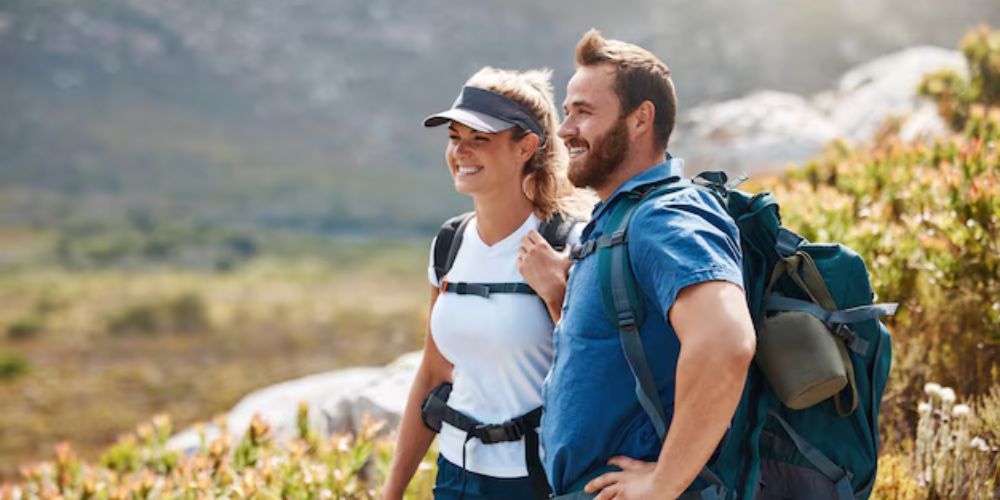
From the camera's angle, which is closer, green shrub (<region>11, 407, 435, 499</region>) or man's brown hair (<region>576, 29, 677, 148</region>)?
man's brown hair (<region>576, 29, 677, 148</region>)

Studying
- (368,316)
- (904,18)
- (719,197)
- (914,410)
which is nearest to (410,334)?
(368,316)

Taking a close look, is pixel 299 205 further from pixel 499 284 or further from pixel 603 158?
pixel 603 158

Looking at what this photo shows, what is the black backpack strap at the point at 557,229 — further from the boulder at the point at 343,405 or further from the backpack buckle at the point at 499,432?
the boulder at the point at 343,405

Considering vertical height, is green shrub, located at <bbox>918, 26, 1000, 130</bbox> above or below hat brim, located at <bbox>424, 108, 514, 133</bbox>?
above

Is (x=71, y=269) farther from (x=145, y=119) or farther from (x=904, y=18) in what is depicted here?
(x=904, y=18)

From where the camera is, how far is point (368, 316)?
38.0m

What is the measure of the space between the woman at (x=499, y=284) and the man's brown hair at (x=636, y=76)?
0.52 metres

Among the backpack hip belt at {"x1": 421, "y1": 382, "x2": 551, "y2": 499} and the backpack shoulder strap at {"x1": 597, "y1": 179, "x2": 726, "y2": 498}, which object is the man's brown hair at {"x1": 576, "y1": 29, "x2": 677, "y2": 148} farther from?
the backpack hip belt at {"x1": 421, "y1": 382, "x2": 551, "y2": 499}

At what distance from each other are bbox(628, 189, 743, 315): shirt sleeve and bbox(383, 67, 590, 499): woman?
0.57 metres

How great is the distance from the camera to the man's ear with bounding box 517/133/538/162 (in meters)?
2.72

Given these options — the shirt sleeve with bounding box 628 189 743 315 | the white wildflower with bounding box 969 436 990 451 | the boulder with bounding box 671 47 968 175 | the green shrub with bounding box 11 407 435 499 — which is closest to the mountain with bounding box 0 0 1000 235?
the boulder with bounding box 671 47 968 175

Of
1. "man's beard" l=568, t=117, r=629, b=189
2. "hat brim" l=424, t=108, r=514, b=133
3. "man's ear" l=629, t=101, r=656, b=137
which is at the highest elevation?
"hat brim" l=424, t=108, r=514, b=133

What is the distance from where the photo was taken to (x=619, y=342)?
6.23ft

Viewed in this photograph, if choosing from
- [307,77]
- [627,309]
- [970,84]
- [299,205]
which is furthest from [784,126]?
[307,77]
